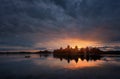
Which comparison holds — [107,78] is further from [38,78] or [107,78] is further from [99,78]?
[38,78]

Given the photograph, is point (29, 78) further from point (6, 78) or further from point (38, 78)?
point (6, 78)

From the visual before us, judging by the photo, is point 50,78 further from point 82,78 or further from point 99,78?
point 99,78

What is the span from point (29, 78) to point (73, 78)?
891 cm

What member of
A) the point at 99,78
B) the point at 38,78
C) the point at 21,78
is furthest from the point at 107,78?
the point at 21,78

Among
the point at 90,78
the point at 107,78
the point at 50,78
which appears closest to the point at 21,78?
the point at 50,78

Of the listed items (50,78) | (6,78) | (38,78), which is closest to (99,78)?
(50,78)

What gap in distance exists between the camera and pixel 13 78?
117ft

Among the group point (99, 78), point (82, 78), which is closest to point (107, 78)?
point (99, 78)

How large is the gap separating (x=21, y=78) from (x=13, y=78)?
155 cm

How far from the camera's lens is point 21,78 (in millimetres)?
36031

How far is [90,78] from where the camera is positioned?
36.8 meters

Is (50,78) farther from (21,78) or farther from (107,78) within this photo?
(107,78)

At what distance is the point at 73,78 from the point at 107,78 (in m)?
6.99

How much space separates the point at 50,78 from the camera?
1446 inches
